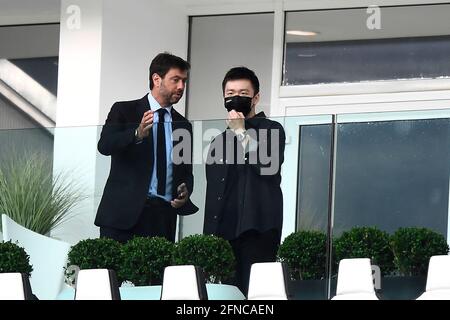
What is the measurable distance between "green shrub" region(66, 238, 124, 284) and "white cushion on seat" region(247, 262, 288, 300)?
3.19 ft

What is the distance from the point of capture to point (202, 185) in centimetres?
1048

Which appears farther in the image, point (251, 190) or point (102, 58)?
point (102, 58)

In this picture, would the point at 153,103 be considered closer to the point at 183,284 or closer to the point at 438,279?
the point at 183,284

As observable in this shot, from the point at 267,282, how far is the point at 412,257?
2.90 ft

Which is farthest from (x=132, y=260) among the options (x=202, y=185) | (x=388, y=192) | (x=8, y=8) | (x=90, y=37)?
(x=8, y=8)

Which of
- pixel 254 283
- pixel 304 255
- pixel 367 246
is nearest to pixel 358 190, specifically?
pixel 367 246

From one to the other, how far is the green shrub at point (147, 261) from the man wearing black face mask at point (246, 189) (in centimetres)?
28

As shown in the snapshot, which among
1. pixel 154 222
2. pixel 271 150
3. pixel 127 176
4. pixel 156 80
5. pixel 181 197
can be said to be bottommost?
pixel 154 222

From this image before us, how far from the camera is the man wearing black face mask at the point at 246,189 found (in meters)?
10.2

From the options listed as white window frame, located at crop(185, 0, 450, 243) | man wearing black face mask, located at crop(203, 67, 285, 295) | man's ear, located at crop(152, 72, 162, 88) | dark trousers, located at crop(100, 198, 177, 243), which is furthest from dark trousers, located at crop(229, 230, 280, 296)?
white window frame, located at crop(185, 0, 450, 243)

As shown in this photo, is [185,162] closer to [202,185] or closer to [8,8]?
[202,185]

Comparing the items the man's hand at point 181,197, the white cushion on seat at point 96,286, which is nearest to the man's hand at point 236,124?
the man's hand at point 181,197

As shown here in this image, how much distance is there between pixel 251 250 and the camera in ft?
33.6

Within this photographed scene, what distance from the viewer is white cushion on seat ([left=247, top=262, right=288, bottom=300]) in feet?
31.7
